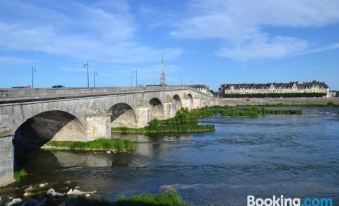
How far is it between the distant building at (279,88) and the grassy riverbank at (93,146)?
136963mm

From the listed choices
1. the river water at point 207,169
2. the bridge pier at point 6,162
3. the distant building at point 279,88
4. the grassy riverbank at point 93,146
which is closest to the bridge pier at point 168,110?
the river water at point 207,169

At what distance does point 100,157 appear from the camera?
1406 inches

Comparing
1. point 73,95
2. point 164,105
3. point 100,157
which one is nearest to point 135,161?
point 100,157

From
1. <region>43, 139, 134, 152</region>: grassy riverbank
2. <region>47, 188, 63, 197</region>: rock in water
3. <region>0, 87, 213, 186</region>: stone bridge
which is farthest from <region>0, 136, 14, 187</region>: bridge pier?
<region>43, 139, 134, 152</region>: grassy riverbank

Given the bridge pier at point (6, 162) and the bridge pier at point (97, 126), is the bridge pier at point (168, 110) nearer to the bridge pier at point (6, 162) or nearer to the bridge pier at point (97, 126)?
the bridge pier at point (97, 126)

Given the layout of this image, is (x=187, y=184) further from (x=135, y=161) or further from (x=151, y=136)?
(x=151, y=136)

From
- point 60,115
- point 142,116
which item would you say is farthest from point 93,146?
point 142,116

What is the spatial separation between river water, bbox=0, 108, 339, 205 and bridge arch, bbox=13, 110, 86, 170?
7.51ft

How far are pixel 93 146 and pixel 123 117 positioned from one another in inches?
677

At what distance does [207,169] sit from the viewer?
3075cm

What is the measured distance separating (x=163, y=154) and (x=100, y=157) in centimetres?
514

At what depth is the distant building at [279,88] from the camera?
17100cm

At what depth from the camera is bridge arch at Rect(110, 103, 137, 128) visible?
177 ft

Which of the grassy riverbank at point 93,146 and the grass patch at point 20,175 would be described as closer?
the grass patch at point 20,175
